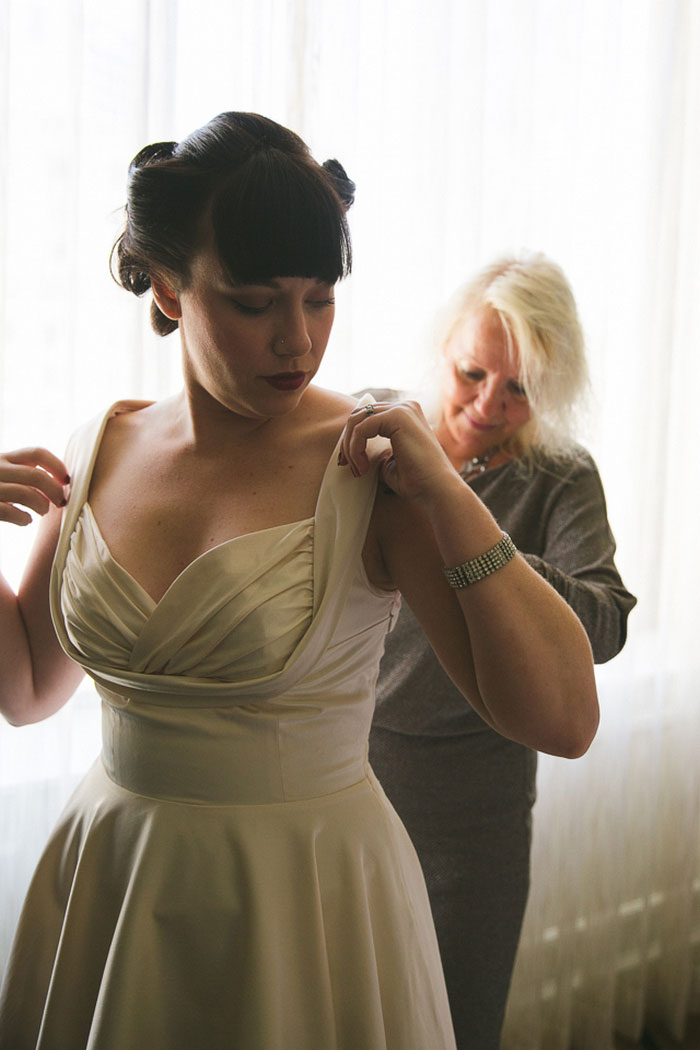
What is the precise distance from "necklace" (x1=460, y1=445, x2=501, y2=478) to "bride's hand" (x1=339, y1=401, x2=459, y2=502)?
27.6 inches

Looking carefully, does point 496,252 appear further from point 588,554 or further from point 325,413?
point 325,413

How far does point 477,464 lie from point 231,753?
82cm

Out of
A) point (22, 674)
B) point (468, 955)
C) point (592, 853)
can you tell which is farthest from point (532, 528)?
point (592, 853)

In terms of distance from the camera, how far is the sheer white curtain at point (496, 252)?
59.3 inches

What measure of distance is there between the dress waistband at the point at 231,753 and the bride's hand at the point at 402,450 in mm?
255

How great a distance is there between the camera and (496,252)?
174 cm

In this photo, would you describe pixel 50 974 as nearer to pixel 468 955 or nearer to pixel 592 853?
pixel 468 955

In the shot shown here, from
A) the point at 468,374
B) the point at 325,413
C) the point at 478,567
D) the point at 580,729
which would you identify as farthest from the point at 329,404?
the point at 468,374

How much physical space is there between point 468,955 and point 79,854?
2.78 feet

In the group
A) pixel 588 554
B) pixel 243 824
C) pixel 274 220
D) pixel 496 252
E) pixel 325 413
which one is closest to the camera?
pixel 274 220

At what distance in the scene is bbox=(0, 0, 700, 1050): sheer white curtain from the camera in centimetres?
151

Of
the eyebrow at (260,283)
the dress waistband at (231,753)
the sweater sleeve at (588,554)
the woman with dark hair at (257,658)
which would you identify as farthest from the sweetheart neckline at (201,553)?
the sweater sleeve at (588,554)

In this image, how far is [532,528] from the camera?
159cm

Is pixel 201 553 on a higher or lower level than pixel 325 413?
lower
